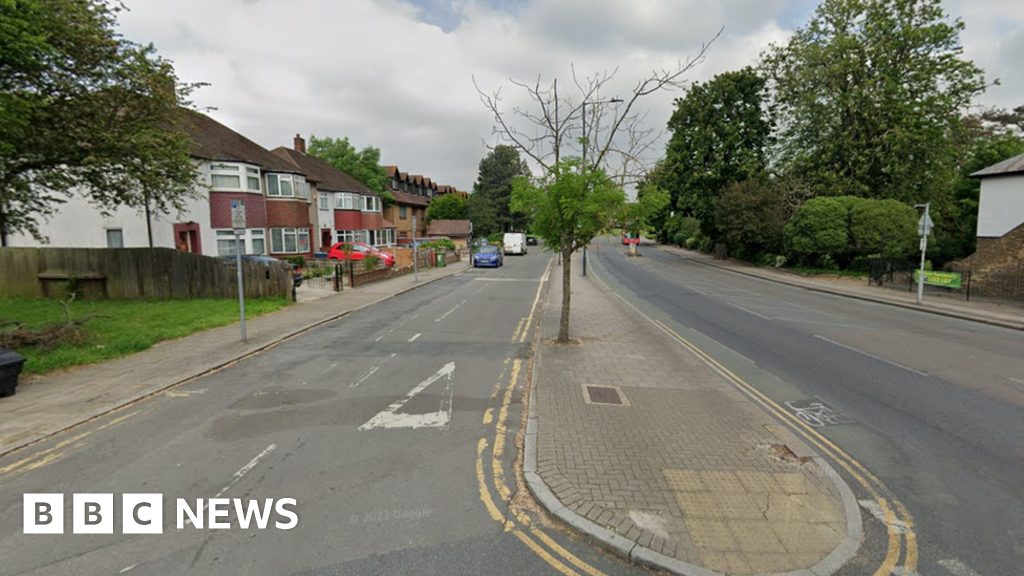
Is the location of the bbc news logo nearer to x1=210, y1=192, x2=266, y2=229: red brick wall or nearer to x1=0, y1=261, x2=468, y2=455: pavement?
x1=0, y1=261, x2=468, y2=455: pavement

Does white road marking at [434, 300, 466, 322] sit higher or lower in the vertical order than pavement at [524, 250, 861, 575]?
higher

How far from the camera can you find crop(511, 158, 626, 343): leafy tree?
370 inches

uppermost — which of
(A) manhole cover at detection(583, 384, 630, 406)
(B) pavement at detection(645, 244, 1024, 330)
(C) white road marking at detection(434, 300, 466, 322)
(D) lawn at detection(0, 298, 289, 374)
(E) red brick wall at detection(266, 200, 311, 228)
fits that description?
(E) red brick wall at detection(266, 200, 311, 228)

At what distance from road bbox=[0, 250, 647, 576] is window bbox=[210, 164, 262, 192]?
2053cm

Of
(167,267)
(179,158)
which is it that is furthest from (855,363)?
(167,267)

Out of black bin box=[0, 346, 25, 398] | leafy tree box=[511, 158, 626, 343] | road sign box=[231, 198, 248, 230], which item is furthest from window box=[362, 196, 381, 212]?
black bin box=[0, 346, 25, 398]

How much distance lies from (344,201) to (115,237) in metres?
17.4

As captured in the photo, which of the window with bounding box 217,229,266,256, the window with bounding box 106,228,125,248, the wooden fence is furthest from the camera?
the window with bounding box 217,229,266,256

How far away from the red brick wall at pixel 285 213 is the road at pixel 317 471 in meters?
22.6

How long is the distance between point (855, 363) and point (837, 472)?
19.4ft

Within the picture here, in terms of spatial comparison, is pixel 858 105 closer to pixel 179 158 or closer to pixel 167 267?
pixel 179 158

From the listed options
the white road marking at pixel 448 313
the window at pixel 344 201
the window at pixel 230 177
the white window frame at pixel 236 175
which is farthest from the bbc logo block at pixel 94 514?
the window at pixel 344 201

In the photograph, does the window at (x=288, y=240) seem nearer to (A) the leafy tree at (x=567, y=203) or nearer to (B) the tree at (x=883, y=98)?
(A) the leafy tree at (x=567, y=203)

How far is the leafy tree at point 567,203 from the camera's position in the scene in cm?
939
